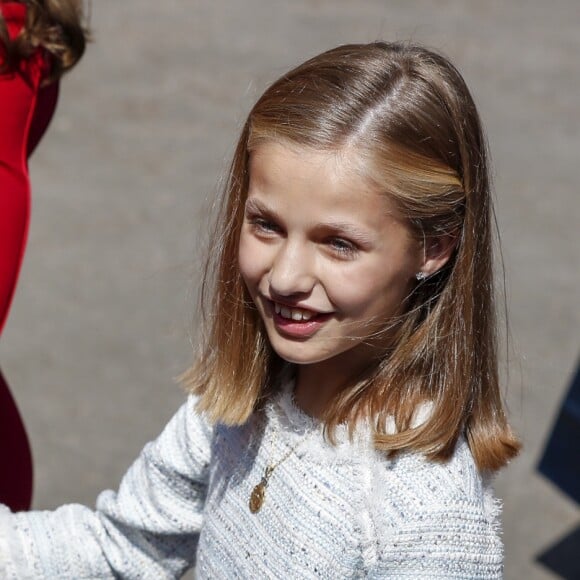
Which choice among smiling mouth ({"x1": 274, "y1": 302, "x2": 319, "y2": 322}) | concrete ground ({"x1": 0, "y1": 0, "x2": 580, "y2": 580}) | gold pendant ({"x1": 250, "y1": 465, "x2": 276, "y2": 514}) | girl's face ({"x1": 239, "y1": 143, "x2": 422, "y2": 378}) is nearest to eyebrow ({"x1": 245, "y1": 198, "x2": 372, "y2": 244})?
girl's face ({"x1": 239, "y1": 143, "x2": 422, "y2": 378})

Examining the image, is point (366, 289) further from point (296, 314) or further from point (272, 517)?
point (272, 517)

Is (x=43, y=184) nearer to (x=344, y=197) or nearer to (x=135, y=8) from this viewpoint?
(x=135, y=8)

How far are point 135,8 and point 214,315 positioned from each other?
21.6 feet

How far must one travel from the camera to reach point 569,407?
331cm

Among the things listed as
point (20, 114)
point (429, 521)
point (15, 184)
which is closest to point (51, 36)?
point (20, 114)

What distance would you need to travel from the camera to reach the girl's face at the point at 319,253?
57.6 inches

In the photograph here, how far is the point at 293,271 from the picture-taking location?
1.48 meters

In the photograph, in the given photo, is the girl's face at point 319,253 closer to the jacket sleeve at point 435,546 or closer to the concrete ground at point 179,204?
the jacket sleeve at point 435,546

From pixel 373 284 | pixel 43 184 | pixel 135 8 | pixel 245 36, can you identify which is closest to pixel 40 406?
pixel 43 184

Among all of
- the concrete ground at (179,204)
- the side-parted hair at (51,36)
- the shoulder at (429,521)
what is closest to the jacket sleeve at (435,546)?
the shoulder at (429,521)

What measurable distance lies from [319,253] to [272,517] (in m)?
0.40

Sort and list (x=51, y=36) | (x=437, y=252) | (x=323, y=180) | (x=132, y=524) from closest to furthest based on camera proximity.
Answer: (x=323, y=180) → (x=437, y=252) → (x=132, y=524) → (x=51, y=36)

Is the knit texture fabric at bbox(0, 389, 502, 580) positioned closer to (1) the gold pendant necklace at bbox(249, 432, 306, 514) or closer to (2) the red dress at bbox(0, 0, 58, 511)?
(1) the gold pendant necklace at bbox(249, 432, 306, 514)

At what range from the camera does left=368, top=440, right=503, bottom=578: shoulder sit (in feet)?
4.91
